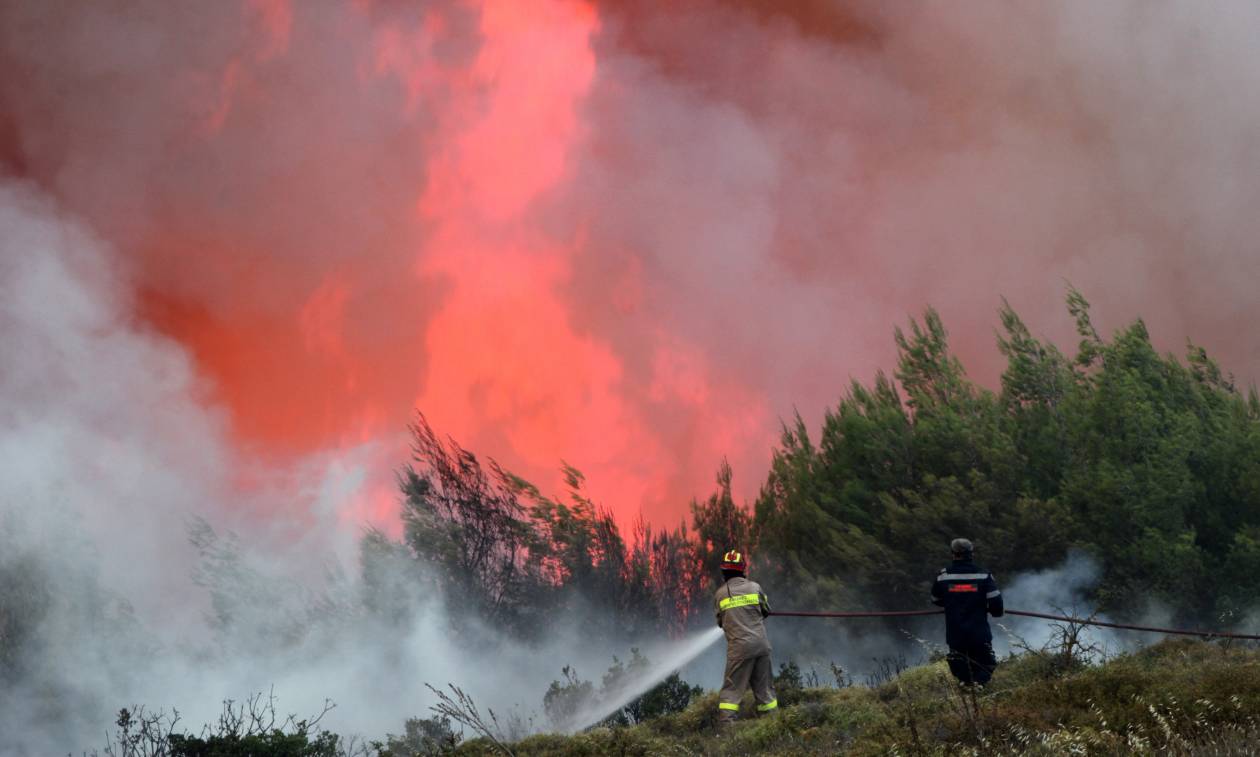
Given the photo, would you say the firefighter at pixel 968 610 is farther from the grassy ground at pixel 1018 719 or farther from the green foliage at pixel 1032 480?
the green foliage at pixel 1032 480

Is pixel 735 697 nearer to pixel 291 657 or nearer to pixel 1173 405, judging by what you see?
pixel 1173 405

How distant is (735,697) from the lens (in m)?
11.7

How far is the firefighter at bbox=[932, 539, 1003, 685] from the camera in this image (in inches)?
420

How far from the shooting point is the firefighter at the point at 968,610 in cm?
1067

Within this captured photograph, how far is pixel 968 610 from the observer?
10.7m

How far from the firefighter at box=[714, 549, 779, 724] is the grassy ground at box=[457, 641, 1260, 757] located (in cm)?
33

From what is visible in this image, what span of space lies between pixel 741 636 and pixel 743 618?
0.19m

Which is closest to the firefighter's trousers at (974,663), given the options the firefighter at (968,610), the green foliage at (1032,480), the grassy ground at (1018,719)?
the firefighter at (968,610)

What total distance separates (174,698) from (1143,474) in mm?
21677

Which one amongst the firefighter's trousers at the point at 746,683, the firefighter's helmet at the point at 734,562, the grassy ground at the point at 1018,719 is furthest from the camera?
the firefighter's trousers at the point at 746,683

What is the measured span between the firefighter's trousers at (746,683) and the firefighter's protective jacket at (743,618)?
121 millimetres

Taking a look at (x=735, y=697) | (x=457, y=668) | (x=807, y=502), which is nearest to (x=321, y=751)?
(x=735, y=697)

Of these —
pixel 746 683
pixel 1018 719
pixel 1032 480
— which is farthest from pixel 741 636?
pixel 1032 480

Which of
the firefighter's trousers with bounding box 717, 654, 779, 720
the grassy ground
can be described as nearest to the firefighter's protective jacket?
the firefighter's trousers with bounding box 717, 654, 779, 720
